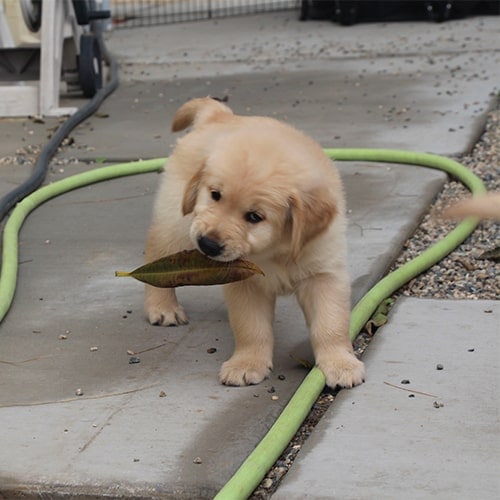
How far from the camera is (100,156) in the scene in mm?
6660

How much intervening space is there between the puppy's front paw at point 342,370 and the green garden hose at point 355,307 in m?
0.03

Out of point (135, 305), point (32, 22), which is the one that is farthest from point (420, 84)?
point (135, 305)

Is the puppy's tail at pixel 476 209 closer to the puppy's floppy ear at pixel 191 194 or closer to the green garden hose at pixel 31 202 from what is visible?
the puppy's floppy ear at pixel 191 194

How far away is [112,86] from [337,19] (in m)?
4.46

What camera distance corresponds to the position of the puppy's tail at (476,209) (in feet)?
6.27

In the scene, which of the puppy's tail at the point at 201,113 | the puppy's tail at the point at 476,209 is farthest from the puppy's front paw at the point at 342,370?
the puppy's tail at the point at 476,209

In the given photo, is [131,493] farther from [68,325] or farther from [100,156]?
[100,156]

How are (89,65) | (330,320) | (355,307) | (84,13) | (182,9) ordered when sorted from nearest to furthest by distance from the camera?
1. (330,320)
2. (355,307)
3. (84,13)
4. (89,65)
5. (182,9)

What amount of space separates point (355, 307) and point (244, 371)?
2.24ft

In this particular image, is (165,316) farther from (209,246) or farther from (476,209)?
(476,209)

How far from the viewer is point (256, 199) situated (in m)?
3.24

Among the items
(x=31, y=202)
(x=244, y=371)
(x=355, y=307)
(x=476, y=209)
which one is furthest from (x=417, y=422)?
(x=31, y=202)

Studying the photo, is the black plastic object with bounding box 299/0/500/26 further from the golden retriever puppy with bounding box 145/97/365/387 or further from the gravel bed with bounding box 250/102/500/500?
the golden retriever puppy with bounding box 145/97/365/387

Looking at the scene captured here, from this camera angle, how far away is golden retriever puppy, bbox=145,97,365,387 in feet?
10.7
